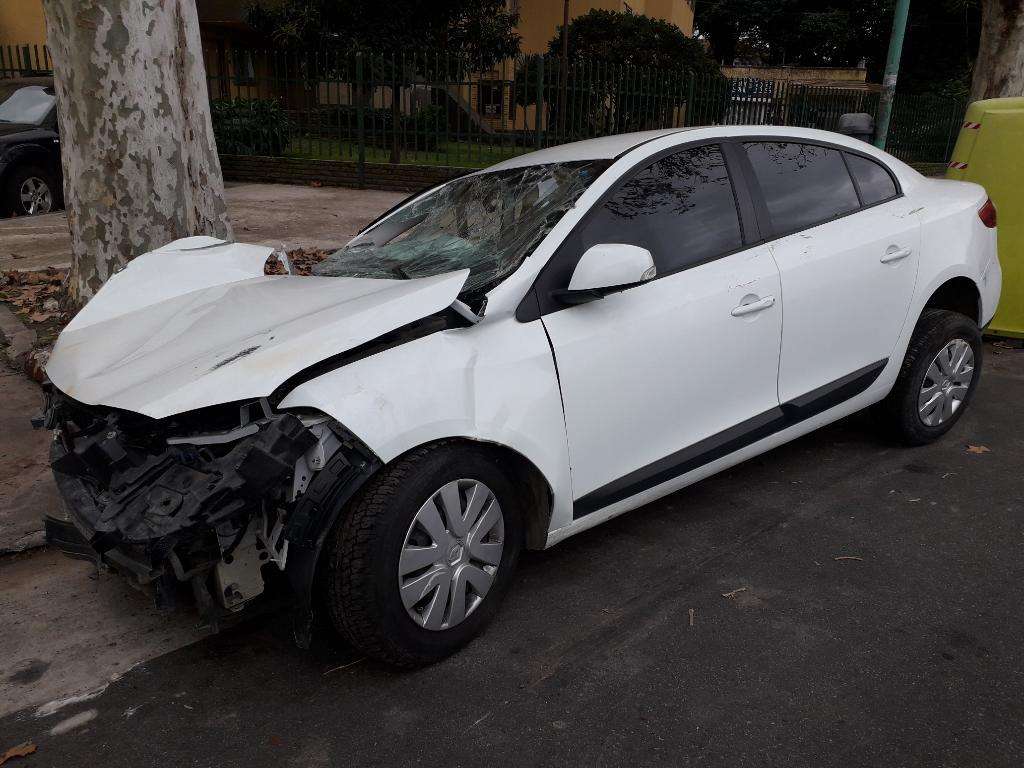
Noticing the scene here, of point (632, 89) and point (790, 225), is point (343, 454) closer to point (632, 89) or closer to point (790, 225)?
point (790, 225)

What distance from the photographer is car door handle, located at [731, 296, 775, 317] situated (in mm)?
3469

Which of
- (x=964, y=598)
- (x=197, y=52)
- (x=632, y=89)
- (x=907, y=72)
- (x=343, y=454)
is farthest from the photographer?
(x=907, y=72)

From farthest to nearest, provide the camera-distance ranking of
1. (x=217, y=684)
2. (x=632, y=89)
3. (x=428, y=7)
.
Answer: (x=428, y=7) < (x=632, y=89) < (x=217, y=684)

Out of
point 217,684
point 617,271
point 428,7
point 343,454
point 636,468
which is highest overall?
point 428,7

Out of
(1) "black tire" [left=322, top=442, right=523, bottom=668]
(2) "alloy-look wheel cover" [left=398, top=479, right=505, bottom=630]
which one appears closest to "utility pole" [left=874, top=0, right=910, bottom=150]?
(2) "alloy-look wheel cover" [left=398, top=479, right=505, bottom=630]

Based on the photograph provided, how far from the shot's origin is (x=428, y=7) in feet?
55.8

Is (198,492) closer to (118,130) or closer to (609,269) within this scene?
(609,269)

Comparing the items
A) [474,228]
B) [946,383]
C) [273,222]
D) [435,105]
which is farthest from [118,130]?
[435,105]

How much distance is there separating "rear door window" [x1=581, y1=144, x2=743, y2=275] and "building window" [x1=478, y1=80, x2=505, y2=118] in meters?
9.90

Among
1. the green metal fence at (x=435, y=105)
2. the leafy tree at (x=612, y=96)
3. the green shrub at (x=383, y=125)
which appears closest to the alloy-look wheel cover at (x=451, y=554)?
the green metal fence at (x=435, y=105)

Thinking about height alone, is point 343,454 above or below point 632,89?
below

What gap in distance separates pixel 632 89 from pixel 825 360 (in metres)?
10.8

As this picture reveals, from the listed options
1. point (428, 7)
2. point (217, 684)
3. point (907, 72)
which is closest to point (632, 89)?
point (428, 7)

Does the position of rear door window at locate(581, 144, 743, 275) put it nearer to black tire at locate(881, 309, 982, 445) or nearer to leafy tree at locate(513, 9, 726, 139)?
black tire at locate(881, 309, 982, 445)
